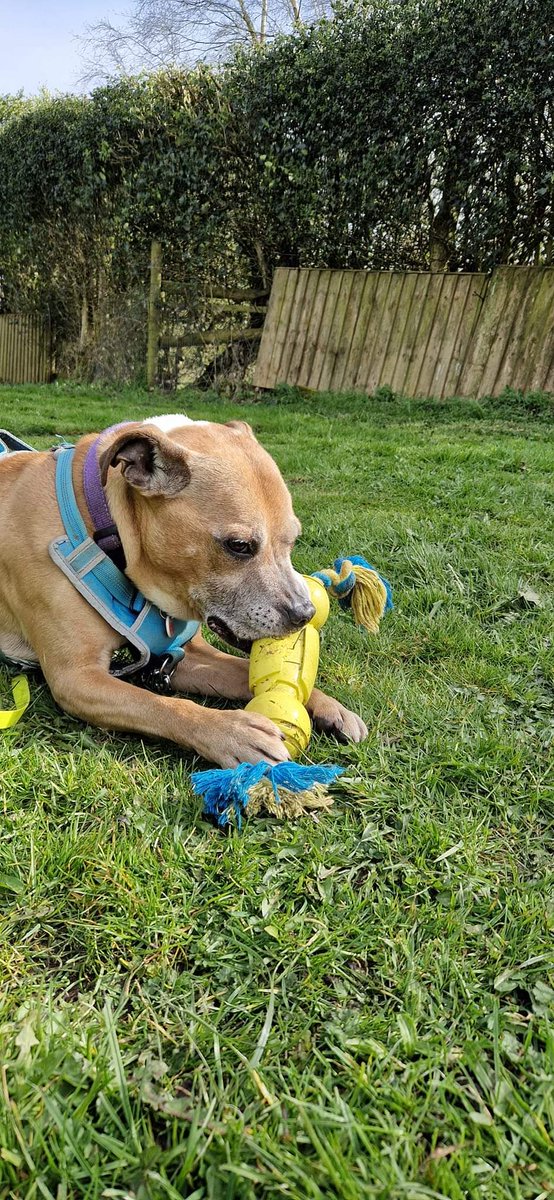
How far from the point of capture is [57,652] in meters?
2.59

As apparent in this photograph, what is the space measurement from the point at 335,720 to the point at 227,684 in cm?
51

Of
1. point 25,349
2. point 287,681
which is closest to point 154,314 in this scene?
point 25,349

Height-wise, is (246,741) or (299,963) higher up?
(246,741)

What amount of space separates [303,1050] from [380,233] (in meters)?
10.6

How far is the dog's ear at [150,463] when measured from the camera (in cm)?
249

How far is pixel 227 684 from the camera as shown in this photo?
2.87m

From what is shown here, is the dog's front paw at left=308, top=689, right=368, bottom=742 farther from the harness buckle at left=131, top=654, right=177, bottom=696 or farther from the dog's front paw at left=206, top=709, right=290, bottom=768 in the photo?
the harness buckle at left=131, top=654, right=177, bottom=696

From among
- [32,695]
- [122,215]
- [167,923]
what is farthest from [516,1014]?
[122,215]

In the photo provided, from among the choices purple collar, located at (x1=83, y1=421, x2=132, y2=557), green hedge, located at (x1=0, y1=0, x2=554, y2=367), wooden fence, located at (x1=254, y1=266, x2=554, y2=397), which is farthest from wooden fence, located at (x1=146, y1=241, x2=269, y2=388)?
purple collar, located at (x1=83, y1=421, x2=132, y2=557)

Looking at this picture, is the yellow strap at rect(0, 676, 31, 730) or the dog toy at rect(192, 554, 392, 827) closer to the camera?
the dog toy at rect(192, 554, 392, 827)

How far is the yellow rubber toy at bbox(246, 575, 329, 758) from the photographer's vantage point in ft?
7.75

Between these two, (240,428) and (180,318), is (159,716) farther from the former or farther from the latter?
(180,318)

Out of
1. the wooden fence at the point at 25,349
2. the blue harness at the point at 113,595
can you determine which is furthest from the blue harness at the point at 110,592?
the wooden fence at the point at 25,349

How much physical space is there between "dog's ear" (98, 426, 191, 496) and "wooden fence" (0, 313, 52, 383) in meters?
14.7
